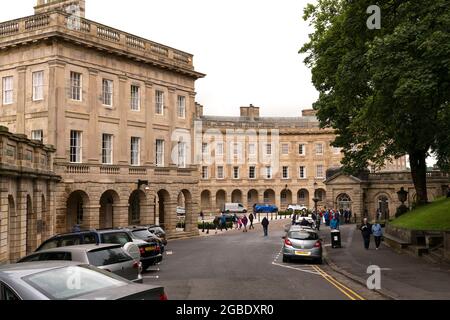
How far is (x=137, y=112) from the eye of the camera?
A: 41.9 m

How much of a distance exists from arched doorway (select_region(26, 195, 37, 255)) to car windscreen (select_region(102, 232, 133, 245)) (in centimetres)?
1006

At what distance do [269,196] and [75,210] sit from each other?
60.0 metres

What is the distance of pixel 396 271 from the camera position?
20.3m

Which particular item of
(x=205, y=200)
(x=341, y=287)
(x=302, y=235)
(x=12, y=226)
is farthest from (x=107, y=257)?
(x=205, y=200)

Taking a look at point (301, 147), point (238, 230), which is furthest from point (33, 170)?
point (301, 147)

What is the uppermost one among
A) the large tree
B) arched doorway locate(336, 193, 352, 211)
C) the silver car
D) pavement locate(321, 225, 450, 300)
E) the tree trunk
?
the large tree

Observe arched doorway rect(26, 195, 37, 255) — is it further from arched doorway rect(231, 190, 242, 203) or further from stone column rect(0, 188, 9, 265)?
arched doorway rect(231, 190, 242, 203)

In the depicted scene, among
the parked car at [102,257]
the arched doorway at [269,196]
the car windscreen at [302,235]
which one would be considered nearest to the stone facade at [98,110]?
the car windscreen at [302,235]

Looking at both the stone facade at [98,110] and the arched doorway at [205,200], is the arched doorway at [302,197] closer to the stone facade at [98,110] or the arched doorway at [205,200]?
the arched doorway at [205,200]

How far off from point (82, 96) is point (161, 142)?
908 centimetres

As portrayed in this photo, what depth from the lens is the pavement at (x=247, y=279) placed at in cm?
1510

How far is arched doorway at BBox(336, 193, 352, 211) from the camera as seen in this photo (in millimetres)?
57688

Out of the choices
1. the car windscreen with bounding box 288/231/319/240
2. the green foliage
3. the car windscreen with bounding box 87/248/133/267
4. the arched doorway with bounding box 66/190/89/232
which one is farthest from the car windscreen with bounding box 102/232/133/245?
the arched doorway with bounding box 66/190/89/232

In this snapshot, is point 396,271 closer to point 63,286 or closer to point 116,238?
point 116,238
